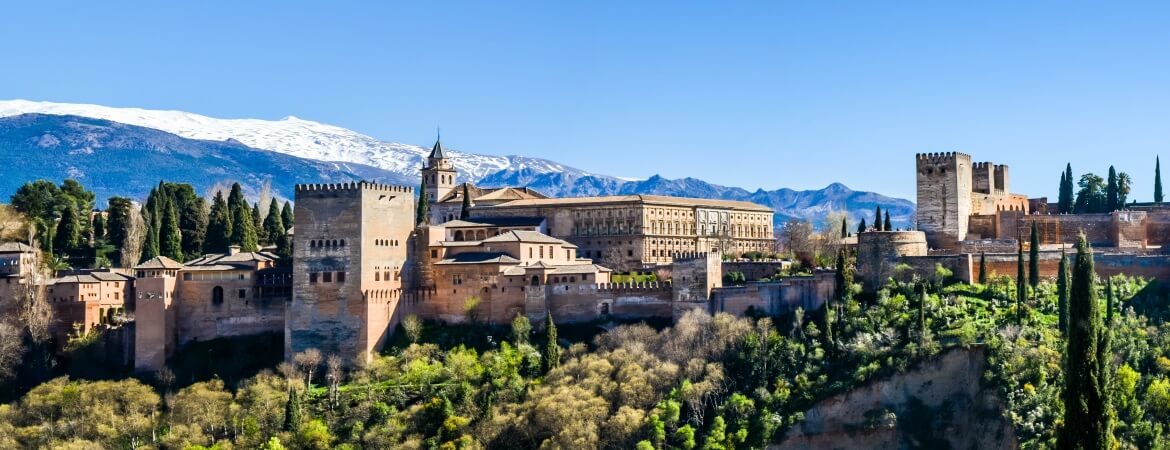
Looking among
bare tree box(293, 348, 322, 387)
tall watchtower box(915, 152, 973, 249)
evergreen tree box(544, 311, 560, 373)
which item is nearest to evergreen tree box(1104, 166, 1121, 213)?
tall watchtower box(915, 152, 973, 249)

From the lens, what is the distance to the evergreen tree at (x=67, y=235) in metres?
78.1

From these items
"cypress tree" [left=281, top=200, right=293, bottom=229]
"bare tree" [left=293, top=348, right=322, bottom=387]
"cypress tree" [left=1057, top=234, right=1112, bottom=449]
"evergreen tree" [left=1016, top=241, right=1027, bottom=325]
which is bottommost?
"bare tree" [left=293, top=348, right=322, bottom=387]

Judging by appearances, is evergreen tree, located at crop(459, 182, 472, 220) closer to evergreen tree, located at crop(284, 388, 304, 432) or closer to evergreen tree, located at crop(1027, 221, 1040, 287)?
evergreen tree, located at crop(284, 388, 304, 432)

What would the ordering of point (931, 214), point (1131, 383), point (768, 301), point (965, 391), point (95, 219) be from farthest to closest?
point (95, 219) < point (931, 214) < point (768, 301) < point (965, 391) < point (1131, 383)

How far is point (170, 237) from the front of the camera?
7550 cm

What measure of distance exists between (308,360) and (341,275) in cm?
410

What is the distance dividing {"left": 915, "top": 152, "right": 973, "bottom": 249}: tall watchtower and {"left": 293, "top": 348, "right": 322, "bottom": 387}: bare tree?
3078cm

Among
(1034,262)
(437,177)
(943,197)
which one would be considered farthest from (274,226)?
(1034,262)

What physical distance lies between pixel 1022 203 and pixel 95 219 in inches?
2192

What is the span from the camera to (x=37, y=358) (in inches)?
2485

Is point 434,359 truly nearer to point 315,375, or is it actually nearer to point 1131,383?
point 315,375

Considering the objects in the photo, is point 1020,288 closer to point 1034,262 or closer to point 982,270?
point 1034,262

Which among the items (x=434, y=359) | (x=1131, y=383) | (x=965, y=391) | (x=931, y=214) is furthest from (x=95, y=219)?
(x=1131, y=383)

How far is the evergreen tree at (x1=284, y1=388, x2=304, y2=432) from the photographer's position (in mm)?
56188
